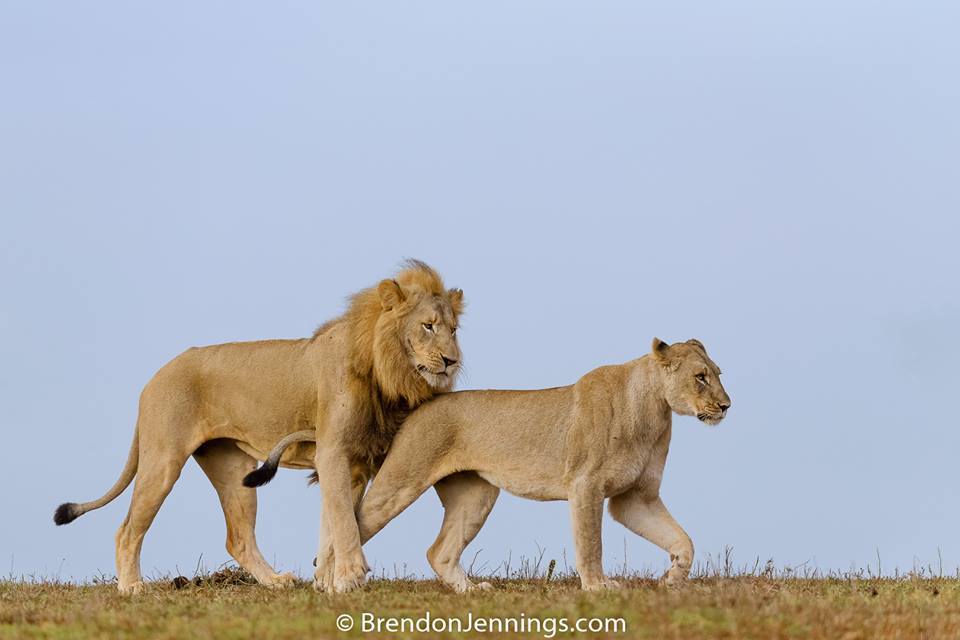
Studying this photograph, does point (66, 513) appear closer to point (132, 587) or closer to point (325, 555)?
point (132, 587)

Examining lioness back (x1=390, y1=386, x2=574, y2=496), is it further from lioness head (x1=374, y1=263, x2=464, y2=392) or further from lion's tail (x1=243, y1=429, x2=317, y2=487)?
lion's tail (x1=243, y1=429, x2=317, y2=487)

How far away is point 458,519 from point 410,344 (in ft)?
4.65

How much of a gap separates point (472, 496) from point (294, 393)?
163 centimetres

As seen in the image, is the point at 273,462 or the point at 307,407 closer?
the point at 273,462

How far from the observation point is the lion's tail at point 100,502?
12.5 m

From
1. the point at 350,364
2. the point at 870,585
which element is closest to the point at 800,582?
the point at 870,585

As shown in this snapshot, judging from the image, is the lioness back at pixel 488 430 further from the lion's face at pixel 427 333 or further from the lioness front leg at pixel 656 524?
the lioness front leg at pixel 656 524

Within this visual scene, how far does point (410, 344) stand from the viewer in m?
10.9

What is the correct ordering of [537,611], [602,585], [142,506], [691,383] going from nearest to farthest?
1. [537,611]
2. [602,585]
3. [691,383]
4. [142,506]

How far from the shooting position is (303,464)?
37.8 ft

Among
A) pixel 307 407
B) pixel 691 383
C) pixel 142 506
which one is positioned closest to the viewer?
pixel 691 383

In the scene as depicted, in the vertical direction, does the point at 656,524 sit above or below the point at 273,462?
below

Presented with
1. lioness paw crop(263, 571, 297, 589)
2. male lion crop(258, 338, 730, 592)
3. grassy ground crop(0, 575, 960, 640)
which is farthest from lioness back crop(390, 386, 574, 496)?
lioness paw crop(263, 571, 297, 589)

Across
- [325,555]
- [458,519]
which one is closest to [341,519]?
[325,555]
